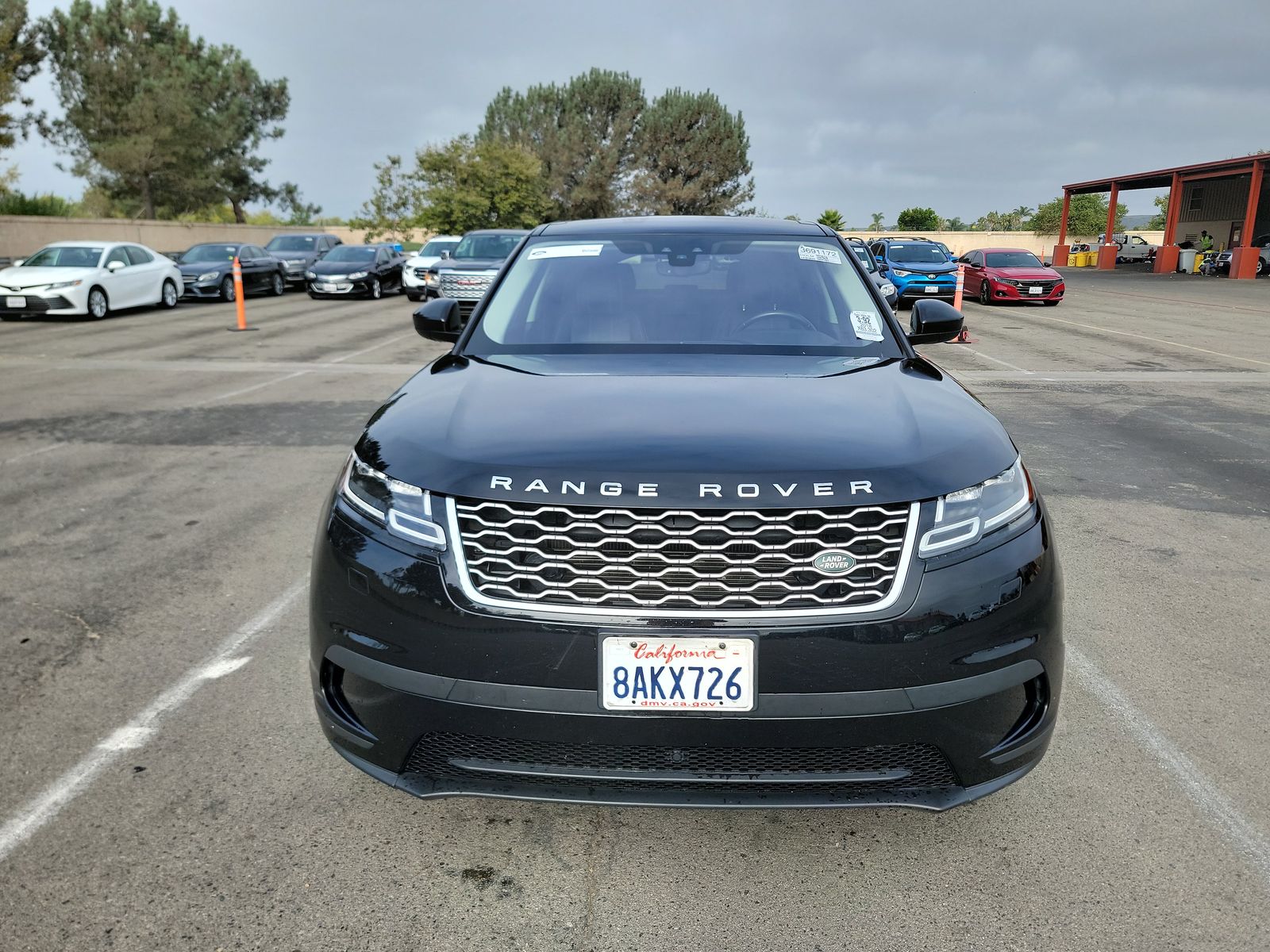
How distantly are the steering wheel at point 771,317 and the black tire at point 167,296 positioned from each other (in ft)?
69.3

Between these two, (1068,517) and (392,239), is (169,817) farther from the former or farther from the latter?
(392,239)

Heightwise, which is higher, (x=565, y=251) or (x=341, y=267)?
(x=565, y=251)

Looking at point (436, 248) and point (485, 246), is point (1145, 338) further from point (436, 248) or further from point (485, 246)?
point (436, 248)

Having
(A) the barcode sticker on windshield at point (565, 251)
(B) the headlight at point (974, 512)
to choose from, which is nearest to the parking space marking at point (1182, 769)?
(B) the headlight at point (974, 512)

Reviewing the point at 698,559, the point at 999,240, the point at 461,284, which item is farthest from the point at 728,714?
the point at 999,240

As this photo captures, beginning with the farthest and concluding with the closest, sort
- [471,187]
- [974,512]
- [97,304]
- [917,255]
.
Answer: [471,187] < [917,255] < [97,304] < [974,512]

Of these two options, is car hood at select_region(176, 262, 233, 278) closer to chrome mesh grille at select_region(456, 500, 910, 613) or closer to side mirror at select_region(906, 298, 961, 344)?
side mirror at select_region(906, 298, 961, 344)

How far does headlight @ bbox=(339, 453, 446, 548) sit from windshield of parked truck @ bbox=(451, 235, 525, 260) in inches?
781

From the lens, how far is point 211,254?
84.6ft

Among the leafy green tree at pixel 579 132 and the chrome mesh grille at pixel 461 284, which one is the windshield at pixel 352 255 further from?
the leafy green tree at pixel 579 132

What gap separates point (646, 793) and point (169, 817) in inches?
57.7

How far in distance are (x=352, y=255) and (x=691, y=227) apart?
24510 mm

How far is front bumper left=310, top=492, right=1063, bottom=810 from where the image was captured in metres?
A: 2.26

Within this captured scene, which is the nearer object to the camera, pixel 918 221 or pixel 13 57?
→ pixel 13 57
